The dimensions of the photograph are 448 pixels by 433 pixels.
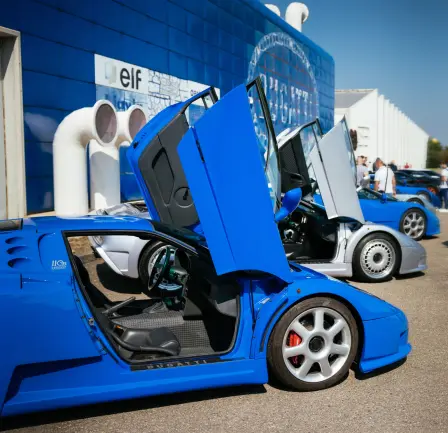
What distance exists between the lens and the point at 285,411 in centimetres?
341

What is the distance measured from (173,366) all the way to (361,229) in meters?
4.38

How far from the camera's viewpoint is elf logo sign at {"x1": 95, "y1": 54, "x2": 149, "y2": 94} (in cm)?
1136

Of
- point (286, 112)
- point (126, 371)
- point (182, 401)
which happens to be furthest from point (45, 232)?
point (286, 112)

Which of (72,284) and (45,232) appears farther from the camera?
(45,232)

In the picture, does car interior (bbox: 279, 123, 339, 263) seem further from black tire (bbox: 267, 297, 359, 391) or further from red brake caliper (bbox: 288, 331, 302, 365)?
red brake caliper (bbox: 288, 331, 302, 365)

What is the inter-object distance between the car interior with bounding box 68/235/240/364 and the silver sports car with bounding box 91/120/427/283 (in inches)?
77.7

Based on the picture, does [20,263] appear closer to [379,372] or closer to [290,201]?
[290,201]

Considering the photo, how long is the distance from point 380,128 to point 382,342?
50.9m

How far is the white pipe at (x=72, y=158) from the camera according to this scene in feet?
29.9

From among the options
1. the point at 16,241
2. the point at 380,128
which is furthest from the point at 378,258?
the point at 380,128

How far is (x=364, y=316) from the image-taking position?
374 centimetres

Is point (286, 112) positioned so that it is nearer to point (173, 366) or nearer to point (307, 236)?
point (307, 236)

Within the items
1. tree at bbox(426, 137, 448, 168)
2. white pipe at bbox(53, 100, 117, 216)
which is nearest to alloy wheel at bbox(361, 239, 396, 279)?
white pipe at bbox(53, 100, 117, 216)

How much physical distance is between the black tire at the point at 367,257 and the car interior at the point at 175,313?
10.9 ft
